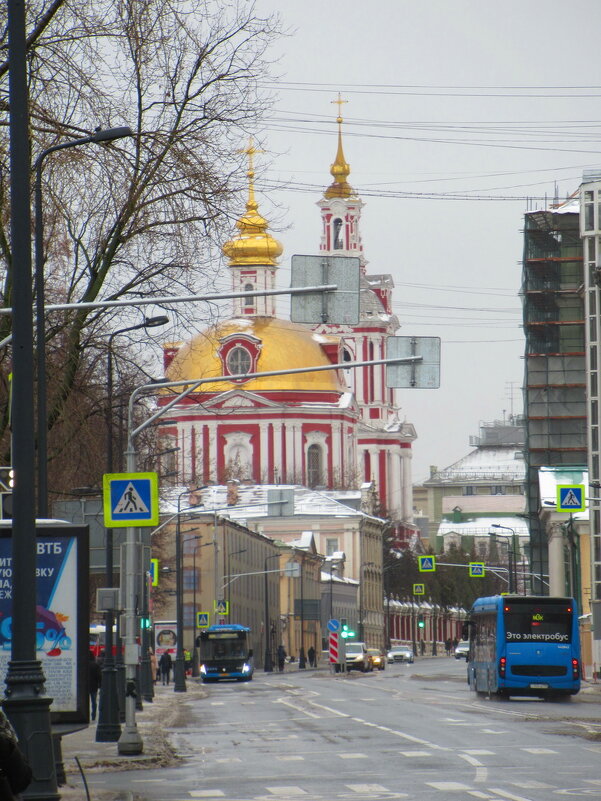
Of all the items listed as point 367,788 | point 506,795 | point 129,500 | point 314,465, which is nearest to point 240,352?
point 314,465

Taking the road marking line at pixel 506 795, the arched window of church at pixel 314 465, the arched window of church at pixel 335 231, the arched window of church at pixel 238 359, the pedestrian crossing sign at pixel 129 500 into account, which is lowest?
the road marking line at pixel 506 795

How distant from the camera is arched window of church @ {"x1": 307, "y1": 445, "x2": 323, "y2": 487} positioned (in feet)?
474

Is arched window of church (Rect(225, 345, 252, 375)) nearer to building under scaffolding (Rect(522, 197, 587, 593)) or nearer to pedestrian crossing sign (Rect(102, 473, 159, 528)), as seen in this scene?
building under scaffolding (Rect(522, 197, 587, 593))

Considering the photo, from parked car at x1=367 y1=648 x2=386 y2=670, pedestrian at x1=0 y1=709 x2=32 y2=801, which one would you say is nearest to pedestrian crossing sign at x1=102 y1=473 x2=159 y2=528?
pedestrian at x1=0 y1=709 x2=32 y2=801

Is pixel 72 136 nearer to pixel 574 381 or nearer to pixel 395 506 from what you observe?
pixel 574 381

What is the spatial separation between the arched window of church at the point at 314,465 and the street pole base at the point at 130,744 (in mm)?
119555

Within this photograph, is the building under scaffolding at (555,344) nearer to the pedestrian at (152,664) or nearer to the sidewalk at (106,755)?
the pedestrian at (152,664)

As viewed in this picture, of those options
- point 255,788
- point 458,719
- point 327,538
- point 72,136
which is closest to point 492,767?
point 255,788

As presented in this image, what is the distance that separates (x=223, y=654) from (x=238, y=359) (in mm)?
67724

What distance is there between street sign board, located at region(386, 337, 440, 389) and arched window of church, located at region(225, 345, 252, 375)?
116478 mm

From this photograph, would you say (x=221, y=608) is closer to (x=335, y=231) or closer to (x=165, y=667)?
(x=165, y=667)

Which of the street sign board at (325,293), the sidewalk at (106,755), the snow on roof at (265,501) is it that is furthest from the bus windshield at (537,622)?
the snow on roof at (265,501)

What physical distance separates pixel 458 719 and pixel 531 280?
64.2 meters

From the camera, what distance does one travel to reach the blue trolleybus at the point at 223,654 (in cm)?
7606
